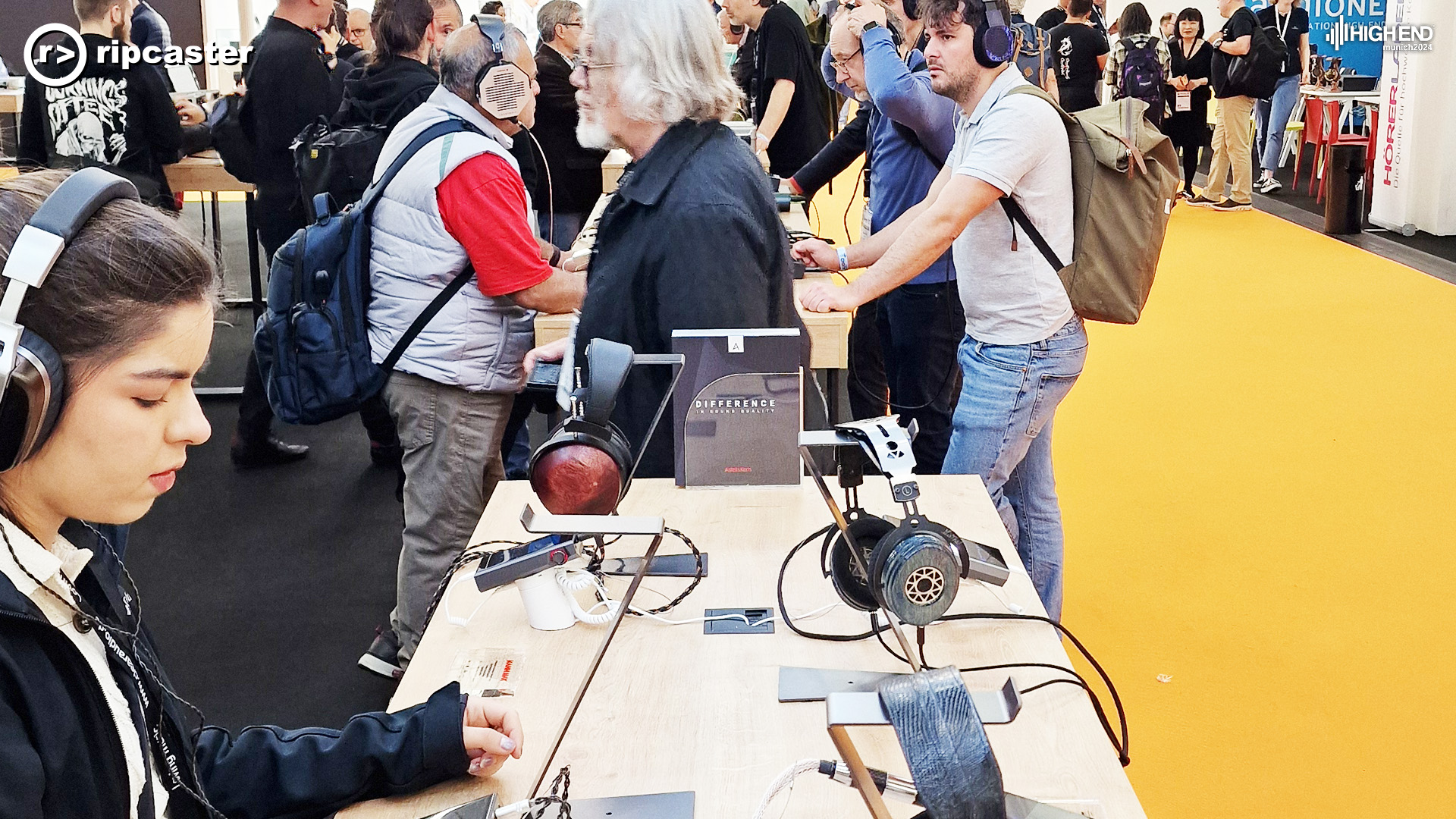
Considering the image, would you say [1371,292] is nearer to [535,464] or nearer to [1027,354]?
[1027,354]

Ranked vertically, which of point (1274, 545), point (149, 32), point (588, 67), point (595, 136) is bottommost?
point (1274, 545)

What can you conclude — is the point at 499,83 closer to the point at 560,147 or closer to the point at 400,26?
the point at 400,26

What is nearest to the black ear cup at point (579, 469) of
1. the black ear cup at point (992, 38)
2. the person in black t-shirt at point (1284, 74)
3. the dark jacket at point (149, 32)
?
the black ear cup at point (992, 38)

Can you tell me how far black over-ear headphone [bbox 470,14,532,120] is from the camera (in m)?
2.76

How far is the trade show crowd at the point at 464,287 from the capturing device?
1.02 meters

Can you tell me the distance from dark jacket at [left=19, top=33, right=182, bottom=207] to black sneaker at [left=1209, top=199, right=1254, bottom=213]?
7495 millimetres

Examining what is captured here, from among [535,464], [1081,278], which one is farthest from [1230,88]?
[535,464]


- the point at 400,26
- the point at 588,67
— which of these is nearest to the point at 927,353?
the point at 588,67

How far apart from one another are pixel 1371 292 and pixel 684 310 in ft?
19.2

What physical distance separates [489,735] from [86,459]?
0.52 metres

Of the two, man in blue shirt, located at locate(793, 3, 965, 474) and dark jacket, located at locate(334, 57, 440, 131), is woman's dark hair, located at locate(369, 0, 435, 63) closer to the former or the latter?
dark jacket, located at locate(334, 57, 440, 131)

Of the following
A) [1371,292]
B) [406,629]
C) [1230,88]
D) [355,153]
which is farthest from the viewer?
[1230,88]

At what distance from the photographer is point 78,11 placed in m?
4.48

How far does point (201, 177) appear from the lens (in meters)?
5.50
